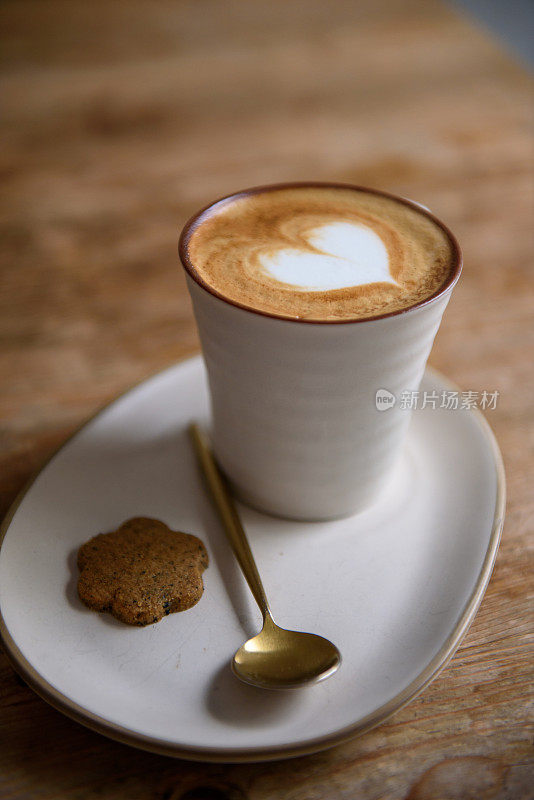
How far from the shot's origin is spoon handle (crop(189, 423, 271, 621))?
62 cm

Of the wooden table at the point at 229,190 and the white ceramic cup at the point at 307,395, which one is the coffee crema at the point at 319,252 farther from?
the wooden table at the point at 229,190

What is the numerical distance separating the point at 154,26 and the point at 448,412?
1.60 m

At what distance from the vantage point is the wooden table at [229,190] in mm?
532

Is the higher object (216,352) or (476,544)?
(216,352)

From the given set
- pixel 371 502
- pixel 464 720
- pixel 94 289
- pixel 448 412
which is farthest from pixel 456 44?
pixel 464 720

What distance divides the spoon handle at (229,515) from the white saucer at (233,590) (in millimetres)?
11

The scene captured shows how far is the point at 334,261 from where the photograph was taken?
669mm

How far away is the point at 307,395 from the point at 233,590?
0.19 m

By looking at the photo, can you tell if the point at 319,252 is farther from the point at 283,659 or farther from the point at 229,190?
the point at 229,190

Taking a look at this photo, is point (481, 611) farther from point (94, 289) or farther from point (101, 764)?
point (94, 289)

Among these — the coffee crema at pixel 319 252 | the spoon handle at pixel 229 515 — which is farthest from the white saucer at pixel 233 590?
the coffee crema at pixel 319 252

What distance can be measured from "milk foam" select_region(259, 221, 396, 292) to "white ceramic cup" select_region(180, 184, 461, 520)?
70mm

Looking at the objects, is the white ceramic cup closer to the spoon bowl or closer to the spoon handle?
the spoon handle

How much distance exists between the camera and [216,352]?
0.64 m
